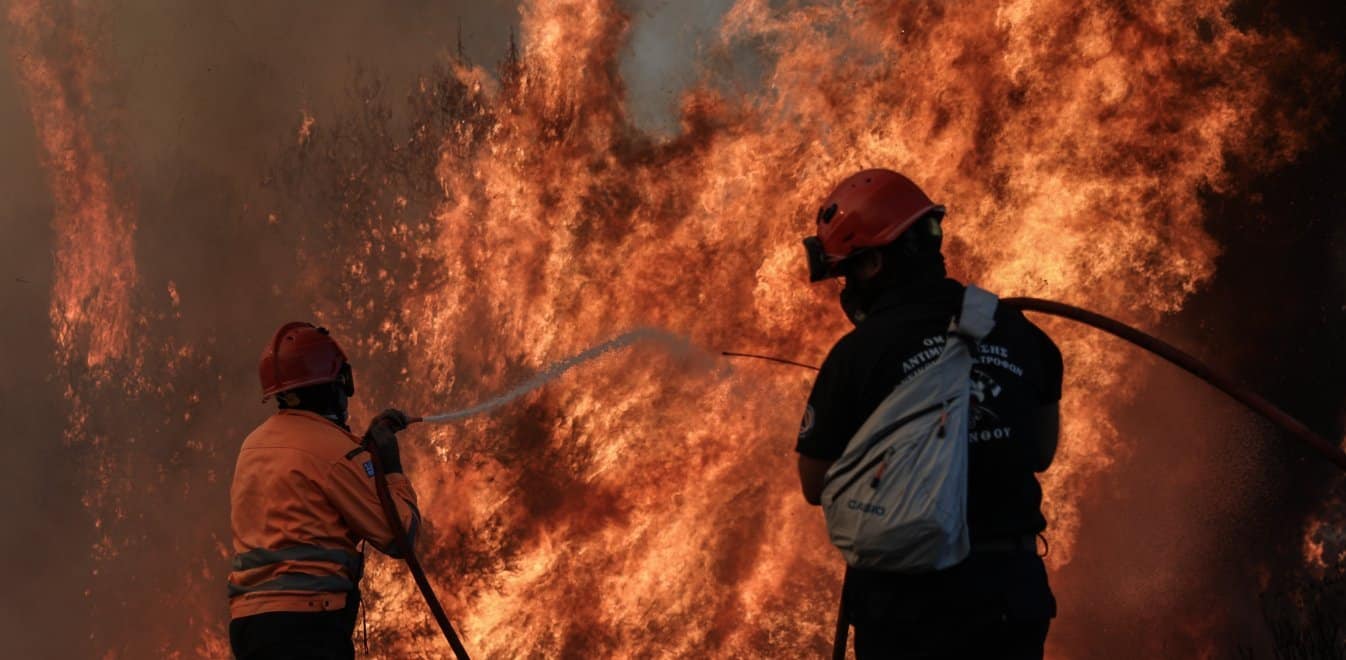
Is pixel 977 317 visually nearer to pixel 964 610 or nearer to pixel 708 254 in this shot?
pixel 964 610

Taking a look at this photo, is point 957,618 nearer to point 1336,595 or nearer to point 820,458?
point 820,458

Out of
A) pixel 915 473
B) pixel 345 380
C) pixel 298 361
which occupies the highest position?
pixel 298 361

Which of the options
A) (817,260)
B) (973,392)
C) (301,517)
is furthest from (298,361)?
(973,392)

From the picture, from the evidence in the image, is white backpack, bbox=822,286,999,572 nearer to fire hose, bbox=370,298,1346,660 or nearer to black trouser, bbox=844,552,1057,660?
black trouser, bbox=844,552,1057,660

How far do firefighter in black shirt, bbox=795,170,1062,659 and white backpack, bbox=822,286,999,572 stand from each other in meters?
0.08

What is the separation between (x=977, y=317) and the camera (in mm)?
3049

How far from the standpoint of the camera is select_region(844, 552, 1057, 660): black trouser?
3.02 m

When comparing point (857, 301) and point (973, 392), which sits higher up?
point (857, 301)

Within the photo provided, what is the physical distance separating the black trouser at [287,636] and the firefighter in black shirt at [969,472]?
214 centimetres

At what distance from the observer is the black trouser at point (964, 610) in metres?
3.02

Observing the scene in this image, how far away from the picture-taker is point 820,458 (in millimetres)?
3178

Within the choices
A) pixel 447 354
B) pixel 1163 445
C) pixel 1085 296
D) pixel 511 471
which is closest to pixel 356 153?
pixel 447 354

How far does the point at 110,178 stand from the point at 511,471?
19.8 feet

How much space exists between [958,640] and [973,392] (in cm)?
60
